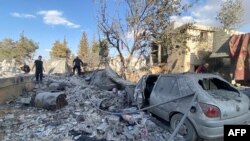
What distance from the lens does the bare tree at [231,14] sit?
26.7 meters

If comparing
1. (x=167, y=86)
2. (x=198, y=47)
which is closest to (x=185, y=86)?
(x=167, y=86)

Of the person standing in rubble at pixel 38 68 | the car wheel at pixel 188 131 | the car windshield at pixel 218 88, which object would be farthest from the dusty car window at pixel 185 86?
the person standing in rubble at pixel 38 68

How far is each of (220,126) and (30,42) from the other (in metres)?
53.4

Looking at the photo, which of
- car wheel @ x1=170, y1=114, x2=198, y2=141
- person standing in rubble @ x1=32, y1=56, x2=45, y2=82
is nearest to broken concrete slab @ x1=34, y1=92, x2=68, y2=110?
car wheel @ x1=170, y1=114, x2=198, y2=141

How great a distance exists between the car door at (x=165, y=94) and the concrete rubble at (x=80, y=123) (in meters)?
0.41

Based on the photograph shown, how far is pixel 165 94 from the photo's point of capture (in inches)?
267

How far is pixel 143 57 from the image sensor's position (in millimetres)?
22219

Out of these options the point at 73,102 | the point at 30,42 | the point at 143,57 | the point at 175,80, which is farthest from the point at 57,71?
the point at 30,42

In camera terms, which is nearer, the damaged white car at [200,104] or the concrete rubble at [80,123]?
the damaged white car at [200,104]

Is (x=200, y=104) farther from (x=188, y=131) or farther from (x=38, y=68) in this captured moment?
(x=38, y=68)

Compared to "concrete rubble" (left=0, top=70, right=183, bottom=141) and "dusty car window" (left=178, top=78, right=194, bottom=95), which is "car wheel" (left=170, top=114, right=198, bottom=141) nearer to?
"concrete rubble" (left=0, top=70, right=183, bottom=141)

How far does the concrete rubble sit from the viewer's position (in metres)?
6.29

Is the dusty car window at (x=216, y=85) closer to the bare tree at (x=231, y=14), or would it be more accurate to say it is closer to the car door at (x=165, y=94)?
the car door at (x=165, y=94)

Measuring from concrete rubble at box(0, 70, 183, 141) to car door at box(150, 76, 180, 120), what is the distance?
0.41 m
